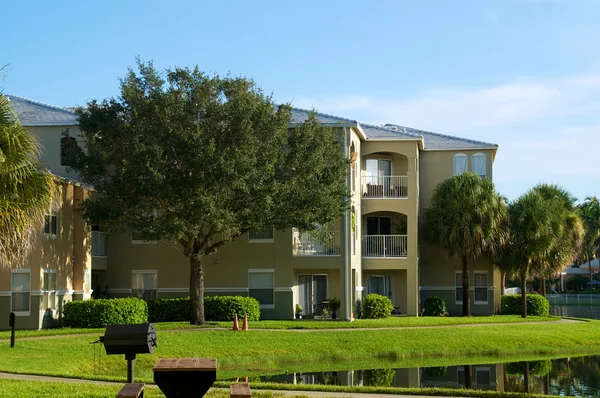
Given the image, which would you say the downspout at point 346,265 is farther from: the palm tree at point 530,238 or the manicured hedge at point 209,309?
the palm tree at point 530,238

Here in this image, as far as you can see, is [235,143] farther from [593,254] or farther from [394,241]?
[593,254]

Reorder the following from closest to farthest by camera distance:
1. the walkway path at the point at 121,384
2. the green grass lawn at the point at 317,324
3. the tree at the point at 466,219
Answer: the walkway path at the point at 121,384 → the green grass lawn at the point at 317,324 → the tree at the point at 466,219

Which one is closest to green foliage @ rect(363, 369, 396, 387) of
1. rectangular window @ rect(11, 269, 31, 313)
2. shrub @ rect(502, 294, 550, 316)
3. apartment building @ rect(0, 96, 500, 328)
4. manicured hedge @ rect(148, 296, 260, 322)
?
apartment building @ rect(0, 96, 500, 328)

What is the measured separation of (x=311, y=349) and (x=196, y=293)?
22.2 feet

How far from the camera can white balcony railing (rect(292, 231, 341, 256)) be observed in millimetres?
39500

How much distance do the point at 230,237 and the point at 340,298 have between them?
24.9 ft

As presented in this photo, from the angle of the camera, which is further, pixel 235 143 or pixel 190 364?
pixel 235 143

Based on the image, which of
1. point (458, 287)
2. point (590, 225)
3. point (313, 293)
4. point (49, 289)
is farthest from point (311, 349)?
point (590, 225)

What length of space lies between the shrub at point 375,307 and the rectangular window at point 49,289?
14302mm

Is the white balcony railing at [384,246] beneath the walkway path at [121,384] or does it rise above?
above

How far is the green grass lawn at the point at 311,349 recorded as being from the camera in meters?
25.7

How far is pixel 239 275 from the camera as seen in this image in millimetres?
39875

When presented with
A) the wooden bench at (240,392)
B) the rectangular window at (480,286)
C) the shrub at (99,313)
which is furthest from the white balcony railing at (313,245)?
the wooden bench at (240,392)

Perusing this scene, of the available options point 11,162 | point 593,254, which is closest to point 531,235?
point 11,162
